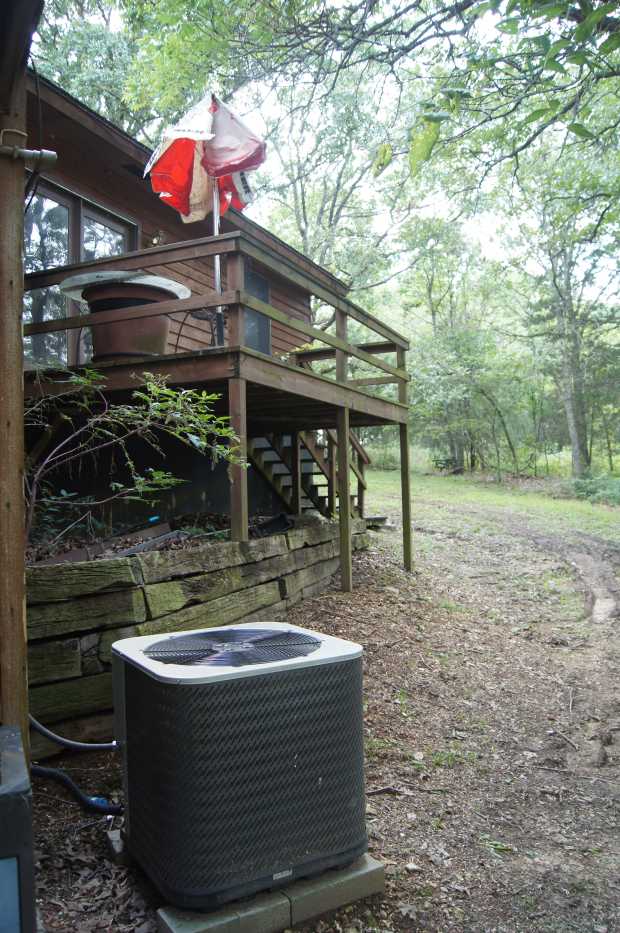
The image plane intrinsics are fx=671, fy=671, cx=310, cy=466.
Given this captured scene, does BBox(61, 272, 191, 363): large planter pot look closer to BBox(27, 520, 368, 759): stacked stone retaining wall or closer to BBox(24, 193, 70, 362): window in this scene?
BBox(24, 193, 70, 362): window

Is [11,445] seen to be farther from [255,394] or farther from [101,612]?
[255,394]

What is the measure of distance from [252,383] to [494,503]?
1286 cm

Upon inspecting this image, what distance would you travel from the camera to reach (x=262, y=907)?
2.17 m

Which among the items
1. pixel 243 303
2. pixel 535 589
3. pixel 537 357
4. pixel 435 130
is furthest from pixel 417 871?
pixel 537 357

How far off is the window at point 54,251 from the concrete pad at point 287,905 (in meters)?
5.88

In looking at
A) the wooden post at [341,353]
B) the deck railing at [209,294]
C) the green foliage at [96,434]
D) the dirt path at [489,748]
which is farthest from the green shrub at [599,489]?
the green foliage at [96,434]

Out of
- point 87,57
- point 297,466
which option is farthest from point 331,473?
point 87,57

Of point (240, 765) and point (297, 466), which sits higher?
point (297, 466)

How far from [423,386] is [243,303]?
16624 mm

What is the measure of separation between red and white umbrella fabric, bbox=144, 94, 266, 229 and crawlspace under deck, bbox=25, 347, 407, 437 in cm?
196

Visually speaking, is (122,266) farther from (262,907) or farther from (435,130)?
(262,907)

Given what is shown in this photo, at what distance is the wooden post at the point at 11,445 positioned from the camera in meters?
2.35

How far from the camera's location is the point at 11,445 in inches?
94.4

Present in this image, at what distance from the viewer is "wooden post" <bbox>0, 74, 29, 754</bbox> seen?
235 cm
